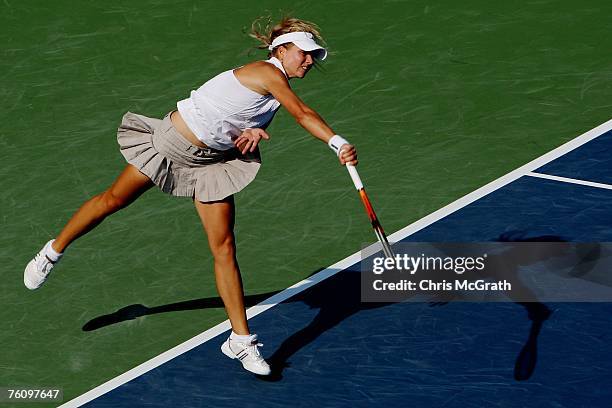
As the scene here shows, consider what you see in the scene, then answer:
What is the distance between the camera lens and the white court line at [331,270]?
9.55 meters

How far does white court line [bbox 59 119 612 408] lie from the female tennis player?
39 cm

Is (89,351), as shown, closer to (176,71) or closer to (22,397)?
(22,397)

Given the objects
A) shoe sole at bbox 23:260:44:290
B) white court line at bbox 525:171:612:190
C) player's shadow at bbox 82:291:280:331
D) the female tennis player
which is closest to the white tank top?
the female tennis player

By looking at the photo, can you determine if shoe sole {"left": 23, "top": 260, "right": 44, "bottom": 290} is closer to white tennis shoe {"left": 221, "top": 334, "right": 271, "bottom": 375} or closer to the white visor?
white tennis shoe {"left": 221, "top": 334, "right": 271, "bottom": 375}

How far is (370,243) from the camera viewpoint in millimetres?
11297

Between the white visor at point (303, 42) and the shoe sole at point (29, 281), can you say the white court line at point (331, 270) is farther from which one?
the white visor at point (303, 42)

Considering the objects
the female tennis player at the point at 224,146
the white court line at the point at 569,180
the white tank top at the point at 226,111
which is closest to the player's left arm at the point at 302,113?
the female tennis player at the point at 224,146

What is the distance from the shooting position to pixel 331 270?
1094 centimetres

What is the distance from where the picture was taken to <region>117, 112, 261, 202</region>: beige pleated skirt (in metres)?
9.38

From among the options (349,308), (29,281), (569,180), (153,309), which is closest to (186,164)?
(153,309)

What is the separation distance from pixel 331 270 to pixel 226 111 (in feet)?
7.32

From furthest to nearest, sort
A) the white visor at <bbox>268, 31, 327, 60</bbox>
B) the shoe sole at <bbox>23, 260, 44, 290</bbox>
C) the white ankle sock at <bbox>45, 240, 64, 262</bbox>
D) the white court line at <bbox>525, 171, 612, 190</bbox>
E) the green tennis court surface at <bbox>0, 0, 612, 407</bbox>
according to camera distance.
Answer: the white court line at <bbox>525, 171, 612, 190</bbox>
the green tennis court surface at <bbox>0, 0, 612, 407</bbox>
the shoe sole at <bbox>23, 260, 44, 290</bbox>
the white ankle sock at <bbox>45, 240, 64, 262</bbox>
the white visor at <bbox>268, 31, 327, 60</bbox>

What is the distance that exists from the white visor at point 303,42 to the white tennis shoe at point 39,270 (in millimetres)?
2390

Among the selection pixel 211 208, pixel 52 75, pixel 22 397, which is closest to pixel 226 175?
pixel 211 208
